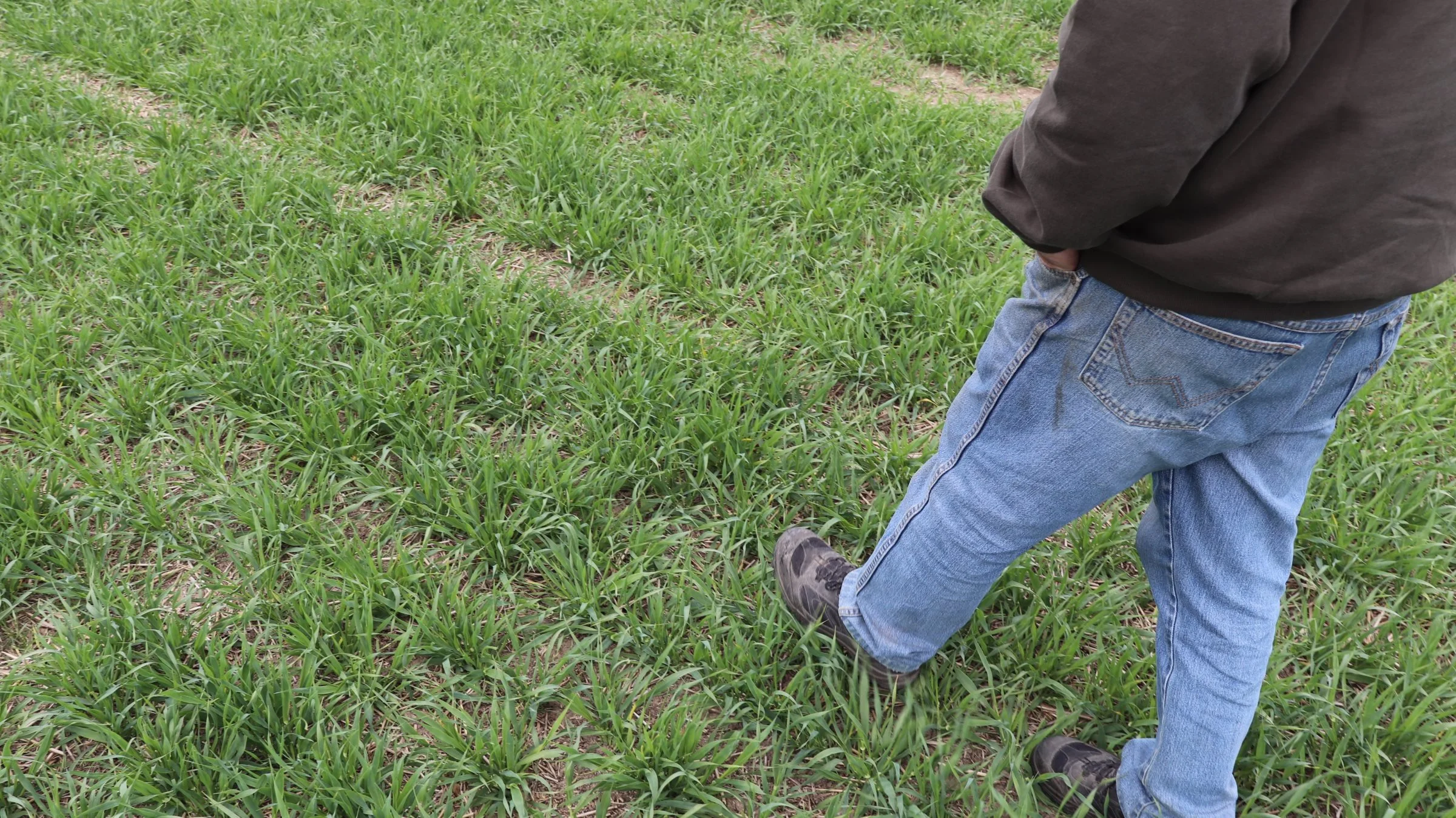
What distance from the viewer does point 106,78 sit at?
3434 mm

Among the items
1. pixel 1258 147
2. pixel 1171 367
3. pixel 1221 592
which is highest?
pixel 1258 147

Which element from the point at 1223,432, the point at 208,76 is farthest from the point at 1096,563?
the point at 208,76

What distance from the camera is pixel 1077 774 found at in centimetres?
156

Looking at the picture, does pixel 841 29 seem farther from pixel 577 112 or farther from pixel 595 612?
pixel 595 612

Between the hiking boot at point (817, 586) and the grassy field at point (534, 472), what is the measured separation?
0.04 meters

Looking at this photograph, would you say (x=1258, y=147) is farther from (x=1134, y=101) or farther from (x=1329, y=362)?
(x=1329, y=362)

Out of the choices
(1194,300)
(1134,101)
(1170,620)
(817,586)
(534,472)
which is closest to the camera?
(1134,101)

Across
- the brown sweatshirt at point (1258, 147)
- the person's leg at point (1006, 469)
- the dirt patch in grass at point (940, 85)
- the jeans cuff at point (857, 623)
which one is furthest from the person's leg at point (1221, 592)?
the dirt patch in grass at point (940, 85)

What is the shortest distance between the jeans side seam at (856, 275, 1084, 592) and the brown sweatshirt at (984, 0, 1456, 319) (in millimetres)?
122

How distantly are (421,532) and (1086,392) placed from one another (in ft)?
4.52

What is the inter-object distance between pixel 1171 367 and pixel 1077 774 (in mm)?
787

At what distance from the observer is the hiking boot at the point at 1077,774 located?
152 cm

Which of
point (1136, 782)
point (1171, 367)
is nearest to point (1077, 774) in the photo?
point (1136, 782)

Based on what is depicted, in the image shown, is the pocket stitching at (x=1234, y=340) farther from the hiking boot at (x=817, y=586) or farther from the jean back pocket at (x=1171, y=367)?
the hiking boot at (x=817, y=586)
